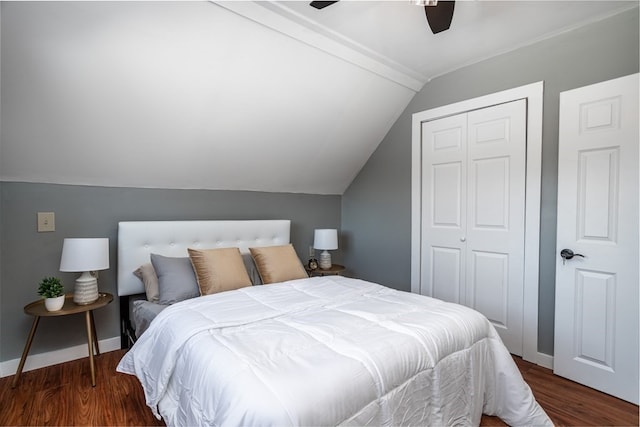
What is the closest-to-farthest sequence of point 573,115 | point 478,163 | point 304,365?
1. point 304,365
2. point 573,115
3. point 478,163

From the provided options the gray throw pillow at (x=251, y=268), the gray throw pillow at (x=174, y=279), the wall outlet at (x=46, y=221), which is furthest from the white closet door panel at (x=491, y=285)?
the wall outlet at (x=46, y=221)

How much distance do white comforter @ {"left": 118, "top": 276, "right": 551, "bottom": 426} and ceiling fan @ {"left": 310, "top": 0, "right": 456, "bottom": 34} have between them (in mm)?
1608

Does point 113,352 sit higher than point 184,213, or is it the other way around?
point 184,213

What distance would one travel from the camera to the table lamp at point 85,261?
2.15 metres

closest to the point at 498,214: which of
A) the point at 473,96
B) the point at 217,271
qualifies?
the point at 473,96

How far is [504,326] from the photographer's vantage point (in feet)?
8.98

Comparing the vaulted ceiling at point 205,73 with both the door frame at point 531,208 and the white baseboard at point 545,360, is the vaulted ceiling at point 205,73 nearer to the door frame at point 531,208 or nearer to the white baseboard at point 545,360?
the door frame at point 531,208

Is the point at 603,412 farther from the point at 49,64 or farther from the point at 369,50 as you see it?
the point at 49,64

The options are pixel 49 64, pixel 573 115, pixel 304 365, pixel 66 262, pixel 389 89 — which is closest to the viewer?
pixel 304 365

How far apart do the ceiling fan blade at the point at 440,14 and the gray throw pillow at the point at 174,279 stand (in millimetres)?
2324

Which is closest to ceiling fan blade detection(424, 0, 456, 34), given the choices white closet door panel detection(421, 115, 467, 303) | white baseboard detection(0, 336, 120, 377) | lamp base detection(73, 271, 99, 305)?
white closet door panel detection(421, 115, 467, 303)

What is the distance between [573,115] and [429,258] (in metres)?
1.64

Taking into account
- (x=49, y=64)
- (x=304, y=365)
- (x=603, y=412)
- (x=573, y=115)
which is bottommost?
(x=603, y=412)

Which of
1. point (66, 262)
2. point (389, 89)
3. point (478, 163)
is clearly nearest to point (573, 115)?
point (478, 163)
